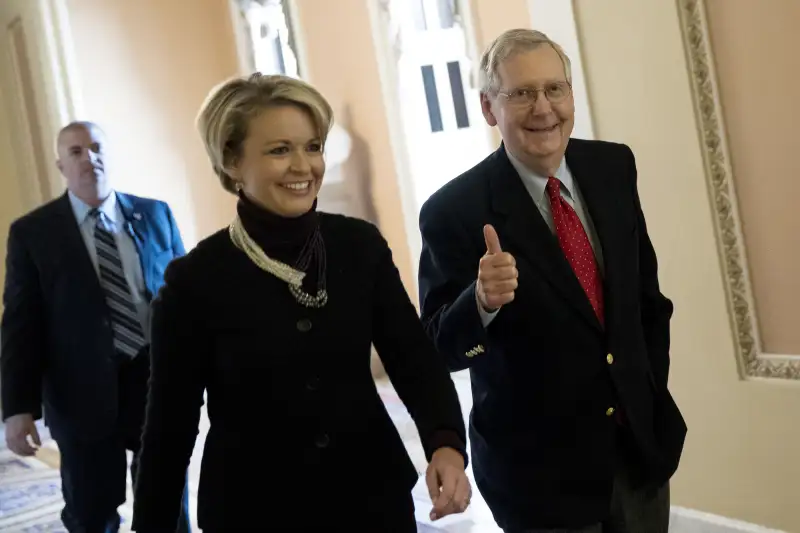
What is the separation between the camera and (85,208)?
2.67 m

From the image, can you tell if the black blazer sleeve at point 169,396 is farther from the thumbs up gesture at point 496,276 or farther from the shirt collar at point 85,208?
the shirt collar at point 85,208

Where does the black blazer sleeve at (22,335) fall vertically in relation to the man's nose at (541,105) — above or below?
below

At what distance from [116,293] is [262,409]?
1486 mm

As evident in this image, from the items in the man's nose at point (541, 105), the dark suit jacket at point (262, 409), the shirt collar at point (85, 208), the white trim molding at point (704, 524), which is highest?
the shirt collar at point (85, 208)

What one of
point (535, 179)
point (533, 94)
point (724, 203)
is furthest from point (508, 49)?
point (724, 203)

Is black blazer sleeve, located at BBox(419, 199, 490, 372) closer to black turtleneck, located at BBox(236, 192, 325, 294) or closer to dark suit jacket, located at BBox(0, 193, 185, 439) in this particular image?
black turtleneck, located at BBox(236, 192, 325, 294)

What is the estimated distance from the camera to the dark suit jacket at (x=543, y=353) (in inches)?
56.4

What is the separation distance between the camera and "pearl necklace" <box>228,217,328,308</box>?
1310 mm

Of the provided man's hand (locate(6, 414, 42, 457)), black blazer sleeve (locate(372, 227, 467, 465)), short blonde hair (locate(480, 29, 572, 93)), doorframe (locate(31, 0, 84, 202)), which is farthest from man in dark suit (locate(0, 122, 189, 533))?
doorframe (locate(31, 0, 84, 202))

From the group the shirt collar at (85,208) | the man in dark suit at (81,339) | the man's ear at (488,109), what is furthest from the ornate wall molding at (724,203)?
the shirt collar at (85,208)

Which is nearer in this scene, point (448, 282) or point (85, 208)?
point (448, 282)

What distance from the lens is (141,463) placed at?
132cm

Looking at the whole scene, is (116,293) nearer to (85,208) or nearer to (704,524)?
(85,208)

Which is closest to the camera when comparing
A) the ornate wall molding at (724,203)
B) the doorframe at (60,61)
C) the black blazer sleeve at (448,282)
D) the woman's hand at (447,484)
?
the woman's hand at (447,484)
